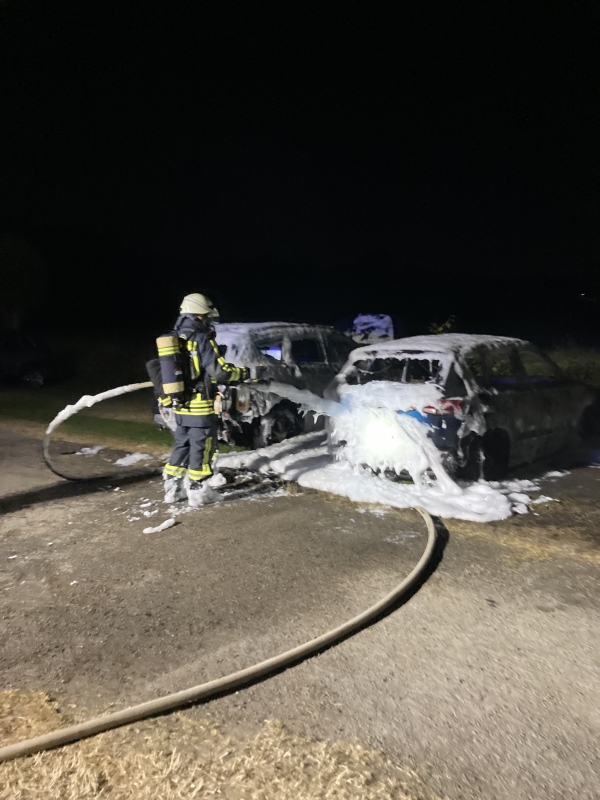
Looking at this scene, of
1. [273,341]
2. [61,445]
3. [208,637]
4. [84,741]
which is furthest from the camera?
[61,445]

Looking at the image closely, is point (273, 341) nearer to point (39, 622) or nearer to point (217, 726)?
point (39, 622)

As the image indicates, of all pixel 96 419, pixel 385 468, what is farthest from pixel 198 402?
pixel 96 419

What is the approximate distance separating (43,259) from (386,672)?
31.3 meters

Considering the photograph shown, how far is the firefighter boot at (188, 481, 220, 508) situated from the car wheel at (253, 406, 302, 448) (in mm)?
2084

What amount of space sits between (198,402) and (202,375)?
26 cm

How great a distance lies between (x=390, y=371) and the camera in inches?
279

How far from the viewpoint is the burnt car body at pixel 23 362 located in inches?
693

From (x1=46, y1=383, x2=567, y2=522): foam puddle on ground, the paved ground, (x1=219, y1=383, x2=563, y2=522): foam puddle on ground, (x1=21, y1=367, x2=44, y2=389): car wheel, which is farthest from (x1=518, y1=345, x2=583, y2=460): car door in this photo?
(x1=21, y1=367, x2=44, y2=389): car wheel

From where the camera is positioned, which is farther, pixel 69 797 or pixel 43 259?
pixel 43 259

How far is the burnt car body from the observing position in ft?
57.8

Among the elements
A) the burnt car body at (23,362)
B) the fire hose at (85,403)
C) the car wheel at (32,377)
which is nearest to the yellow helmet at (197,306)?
the fire hose at (85,403)

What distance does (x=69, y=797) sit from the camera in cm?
216

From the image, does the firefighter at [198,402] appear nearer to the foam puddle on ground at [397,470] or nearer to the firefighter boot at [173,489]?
the firefighter boot at [173,489]

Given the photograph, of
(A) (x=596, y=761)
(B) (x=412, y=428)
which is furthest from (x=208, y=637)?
(B) (x=412, y=428)
